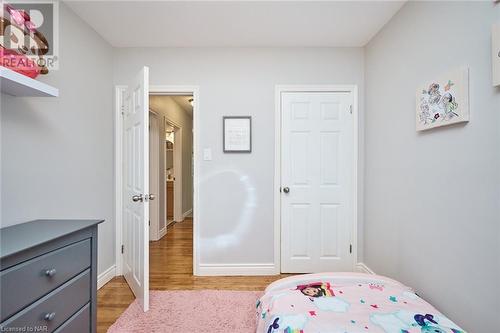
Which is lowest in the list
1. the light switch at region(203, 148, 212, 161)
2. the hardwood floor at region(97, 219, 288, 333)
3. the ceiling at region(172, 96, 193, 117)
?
the hardwood floor at region(97, 219, 288, 333)

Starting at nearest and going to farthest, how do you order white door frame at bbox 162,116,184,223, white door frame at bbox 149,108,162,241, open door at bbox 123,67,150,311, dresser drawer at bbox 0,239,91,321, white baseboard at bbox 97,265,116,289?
dresser drawer at bbox 0,239,91,321, open door at bbox 123,67,150,311, white baseboard at bbox 97,265,116,289, white door frame at bbox 149,108,162,241, white door frame at bbox 162,116,184,223

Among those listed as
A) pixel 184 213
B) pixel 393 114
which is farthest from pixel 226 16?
pixel 184 213

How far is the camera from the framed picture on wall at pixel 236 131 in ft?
8.39

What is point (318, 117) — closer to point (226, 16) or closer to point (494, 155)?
point (226, 16)

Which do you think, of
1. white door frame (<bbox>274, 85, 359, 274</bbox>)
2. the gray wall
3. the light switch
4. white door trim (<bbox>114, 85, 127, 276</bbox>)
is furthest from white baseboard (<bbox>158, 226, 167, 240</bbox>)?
the gray wall

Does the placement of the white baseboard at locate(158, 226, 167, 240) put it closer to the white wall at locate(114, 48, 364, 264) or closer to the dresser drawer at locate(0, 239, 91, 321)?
the white wall at locate(114, 48, 364, 264)

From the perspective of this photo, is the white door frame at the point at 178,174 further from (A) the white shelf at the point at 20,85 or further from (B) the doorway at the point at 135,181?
(A) the white shelf at the point at 20,85

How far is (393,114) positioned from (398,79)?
29cm

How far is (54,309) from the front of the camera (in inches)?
45.2

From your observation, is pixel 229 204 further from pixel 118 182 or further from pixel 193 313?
pixel 118 182

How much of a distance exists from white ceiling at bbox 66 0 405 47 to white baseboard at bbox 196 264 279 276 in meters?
2.37

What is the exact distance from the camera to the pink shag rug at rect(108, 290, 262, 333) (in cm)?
171

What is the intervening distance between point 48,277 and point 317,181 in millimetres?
2264

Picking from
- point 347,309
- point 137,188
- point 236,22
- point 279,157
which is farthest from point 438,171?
point 137,188
